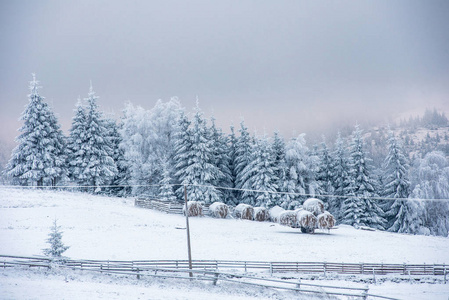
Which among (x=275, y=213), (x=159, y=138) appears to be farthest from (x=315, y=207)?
(x=159, y=138)

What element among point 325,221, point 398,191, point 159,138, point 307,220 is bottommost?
point 325,221

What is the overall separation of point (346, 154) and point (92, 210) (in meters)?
44.3

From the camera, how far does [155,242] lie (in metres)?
30.1

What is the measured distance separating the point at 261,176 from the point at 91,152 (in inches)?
1156

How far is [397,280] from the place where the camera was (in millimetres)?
23609

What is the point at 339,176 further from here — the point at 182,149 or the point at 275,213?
the point at 182,149

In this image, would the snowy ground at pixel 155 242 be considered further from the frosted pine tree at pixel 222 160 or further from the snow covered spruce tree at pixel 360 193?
the frosted pine tree at pixel 222 160

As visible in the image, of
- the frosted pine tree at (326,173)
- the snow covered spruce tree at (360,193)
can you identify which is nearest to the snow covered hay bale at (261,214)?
the snow covered spruce tree at (360,193)

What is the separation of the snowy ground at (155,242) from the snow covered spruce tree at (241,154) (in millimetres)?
15437

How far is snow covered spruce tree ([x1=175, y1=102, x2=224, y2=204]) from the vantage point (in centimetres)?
5166

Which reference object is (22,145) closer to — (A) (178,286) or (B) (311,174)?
(A) (178,286)

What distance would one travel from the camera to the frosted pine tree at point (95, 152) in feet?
169

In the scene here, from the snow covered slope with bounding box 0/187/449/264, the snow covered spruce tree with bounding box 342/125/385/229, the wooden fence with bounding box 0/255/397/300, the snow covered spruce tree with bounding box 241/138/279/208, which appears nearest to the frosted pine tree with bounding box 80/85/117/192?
the snow covered slope with bounding box 0/187/449/264

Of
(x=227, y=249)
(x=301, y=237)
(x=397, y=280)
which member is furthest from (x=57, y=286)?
(x=301, y=237)
